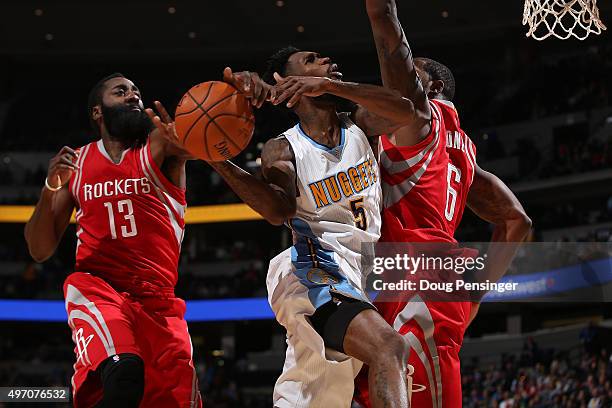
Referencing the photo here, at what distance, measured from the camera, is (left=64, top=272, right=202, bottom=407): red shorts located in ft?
14.5

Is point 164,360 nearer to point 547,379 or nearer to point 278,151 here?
point 278,151

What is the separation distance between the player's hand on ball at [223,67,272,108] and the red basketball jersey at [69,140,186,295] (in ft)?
3.45

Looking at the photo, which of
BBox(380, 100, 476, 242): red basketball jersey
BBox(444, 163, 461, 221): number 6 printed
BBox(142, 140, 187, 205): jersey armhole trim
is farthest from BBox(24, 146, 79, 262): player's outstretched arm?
BBox(444, 163, 461, 221): number 6 printed

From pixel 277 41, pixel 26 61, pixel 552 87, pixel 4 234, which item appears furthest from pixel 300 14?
pixel 4 234

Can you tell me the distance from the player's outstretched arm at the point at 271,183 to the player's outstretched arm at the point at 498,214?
143 cm

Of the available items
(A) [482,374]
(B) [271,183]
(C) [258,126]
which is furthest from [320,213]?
(C) [258,126]

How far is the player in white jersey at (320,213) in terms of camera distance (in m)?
3.89

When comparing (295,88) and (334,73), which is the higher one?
(334,73)

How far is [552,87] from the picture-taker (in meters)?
21.8

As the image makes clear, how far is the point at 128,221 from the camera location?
475 cm

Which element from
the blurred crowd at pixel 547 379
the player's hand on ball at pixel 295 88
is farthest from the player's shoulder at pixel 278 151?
the blurred crowd at pixel 547 379

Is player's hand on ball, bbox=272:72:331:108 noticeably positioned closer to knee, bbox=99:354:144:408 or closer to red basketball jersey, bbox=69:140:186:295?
red basketball jersey, bbox=69:140:186:295

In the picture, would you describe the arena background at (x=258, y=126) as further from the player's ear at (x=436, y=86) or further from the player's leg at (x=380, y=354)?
the player's leg at (x=380, y=354)

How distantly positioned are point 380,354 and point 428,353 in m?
0.71
